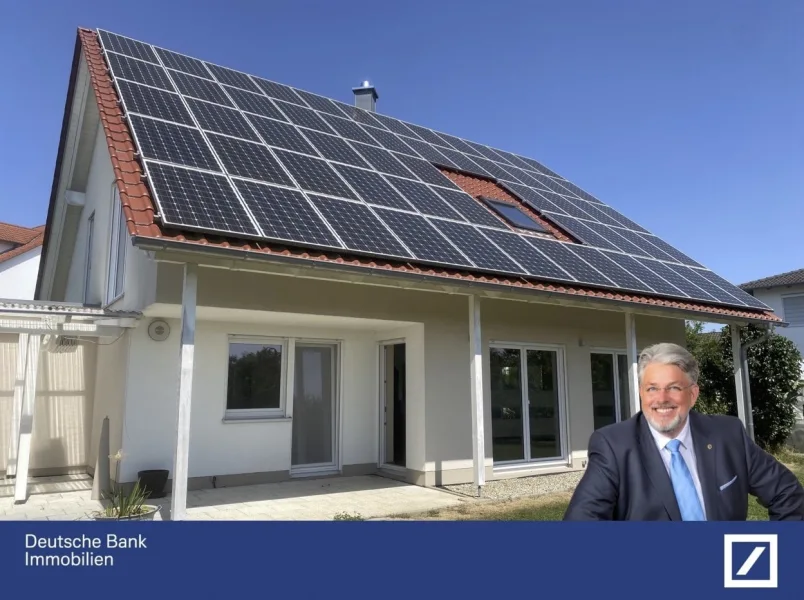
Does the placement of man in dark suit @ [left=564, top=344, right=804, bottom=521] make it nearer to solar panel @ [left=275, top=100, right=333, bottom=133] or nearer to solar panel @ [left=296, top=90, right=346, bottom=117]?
solar panel @ [left=275, top=100, right=333, bottom=133]

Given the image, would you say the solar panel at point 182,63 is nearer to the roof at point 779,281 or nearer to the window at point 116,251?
the window at point 116,251

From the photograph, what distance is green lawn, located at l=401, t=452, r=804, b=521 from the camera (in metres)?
7.38

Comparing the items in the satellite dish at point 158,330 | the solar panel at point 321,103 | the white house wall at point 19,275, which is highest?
the solar panel at point 321,103

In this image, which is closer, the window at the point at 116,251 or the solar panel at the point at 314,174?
the solar panel at the point at 314,174

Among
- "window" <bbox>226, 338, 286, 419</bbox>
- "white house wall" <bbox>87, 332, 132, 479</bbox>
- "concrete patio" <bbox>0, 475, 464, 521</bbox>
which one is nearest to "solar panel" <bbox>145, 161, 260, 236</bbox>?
"white house wall" <bbox>87, 332, 132, 479</bbox>

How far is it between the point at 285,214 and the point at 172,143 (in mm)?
2206

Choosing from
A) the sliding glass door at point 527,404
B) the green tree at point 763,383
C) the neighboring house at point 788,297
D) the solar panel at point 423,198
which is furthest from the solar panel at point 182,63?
the neighboring house at point 788,297

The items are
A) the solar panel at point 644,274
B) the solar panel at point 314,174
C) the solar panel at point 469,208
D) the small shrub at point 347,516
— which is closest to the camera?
the small shrub at point 347,516

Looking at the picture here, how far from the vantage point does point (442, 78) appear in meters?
14.1

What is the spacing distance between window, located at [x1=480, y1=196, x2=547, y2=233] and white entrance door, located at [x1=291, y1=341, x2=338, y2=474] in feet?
14.7

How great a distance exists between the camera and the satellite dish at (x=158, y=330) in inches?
351
